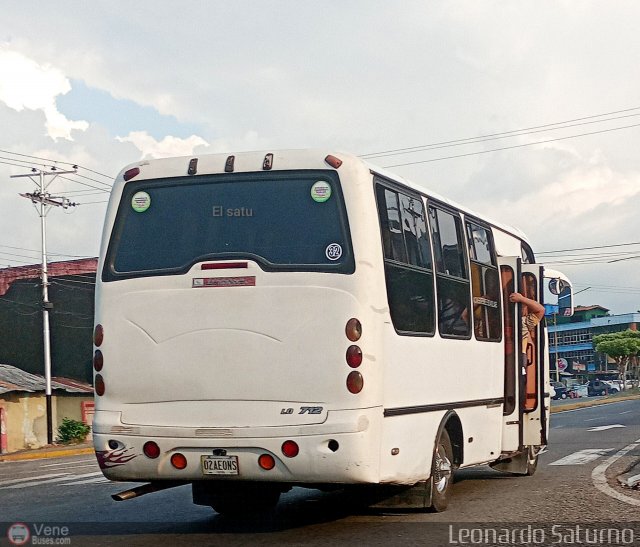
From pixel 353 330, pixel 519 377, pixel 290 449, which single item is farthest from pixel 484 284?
pixel 290 449

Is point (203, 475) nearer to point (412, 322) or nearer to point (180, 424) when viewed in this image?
point (180, 424)

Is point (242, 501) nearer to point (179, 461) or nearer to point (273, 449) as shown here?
point (179, 461)

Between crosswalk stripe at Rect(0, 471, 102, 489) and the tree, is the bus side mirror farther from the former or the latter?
the tree

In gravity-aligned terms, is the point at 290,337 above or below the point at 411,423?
above

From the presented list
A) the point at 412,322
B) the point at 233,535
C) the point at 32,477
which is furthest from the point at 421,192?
the point at 32,477

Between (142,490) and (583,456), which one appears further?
(583,456)

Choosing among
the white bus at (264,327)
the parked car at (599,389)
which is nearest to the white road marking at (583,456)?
the white bus at (264,327)

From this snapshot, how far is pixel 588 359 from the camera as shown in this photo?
131375mm

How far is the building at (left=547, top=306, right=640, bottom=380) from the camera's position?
423ft

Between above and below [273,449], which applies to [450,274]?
above

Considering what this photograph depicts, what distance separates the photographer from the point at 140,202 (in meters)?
8.77

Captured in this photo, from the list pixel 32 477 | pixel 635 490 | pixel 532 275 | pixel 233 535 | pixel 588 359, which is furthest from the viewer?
pixel 588 359

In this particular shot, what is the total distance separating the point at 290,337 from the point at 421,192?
241 cm

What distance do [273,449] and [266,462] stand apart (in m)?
0.13
